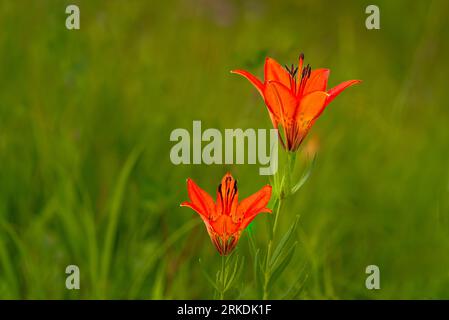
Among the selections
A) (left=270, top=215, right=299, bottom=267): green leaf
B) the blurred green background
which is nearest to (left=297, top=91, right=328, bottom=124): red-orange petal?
(left=270, top=215, right=299, bottom=267): green leaf

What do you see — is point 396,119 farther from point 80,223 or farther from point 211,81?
point 80,223

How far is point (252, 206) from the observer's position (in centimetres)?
85

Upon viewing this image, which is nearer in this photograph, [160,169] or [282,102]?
[282,102]

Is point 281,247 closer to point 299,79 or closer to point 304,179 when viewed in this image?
point 304,179

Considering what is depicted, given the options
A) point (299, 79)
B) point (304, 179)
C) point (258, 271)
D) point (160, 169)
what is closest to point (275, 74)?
point (299, 79)

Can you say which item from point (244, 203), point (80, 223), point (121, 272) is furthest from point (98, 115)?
point (244, 203)

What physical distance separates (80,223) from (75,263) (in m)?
0.09

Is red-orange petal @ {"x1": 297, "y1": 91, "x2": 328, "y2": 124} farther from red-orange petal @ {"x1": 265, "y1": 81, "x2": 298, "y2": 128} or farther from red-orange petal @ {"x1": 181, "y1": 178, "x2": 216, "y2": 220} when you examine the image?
red-orange petal @ {"x1": 181, "y1": 178, "x2": 216, "y2": 220}

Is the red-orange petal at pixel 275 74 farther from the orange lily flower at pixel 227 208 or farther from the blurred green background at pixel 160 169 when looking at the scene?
the blurred green background at pixel 160 169

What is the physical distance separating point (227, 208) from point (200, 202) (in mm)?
36

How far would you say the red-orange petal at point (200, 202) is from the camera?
849 mm

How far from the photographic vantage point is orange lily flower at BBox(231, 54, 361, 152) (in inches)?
32.0

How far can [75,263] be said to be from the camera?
147cm

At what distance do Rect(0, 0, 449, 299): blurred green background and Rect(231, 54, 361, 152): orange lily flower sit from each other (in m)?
0.43
